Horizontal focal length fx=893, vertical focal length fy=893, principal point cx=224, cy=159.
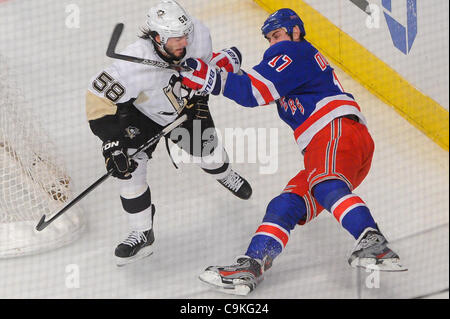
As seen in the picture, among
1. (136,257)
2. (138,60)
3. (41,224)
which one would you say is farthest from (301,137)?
(41,224)

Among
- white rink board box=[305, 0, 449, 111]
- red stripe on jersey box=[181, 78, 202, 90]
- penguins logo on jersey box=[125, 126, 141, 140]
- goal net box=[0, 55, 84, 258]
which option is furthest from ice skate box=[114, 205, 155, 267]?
white rink board box=[305, 0, 449, 111]

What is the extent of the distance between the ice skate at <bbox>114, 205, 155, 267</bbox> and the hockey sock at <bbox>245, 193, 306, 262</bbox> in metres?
0.36

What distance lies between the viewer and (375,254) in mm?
2498

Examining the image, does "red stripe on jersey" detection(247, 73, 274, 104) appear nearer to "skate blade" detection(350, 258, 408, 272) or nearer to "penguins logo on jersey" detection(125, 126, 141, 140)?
"penguins logo on jersey" detection(125, 126, 141, 140)

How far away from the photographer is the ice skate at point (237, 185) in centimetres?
317

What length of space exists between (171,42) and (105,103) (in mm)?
267

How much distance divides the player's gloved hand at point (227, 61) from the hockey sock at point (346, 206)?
506 millimetres

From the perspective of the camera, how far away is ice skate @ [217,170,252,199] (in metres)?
3.17

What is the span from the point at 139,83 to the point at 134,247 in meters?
0.54

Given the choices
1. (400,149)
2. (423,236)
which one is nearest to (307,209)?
(423,236)

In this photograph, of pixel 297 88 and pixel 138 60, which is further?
pixel 297 88

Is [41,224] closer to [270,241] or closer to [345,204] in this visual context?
[270,241]

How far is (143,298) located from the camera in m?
2.69
